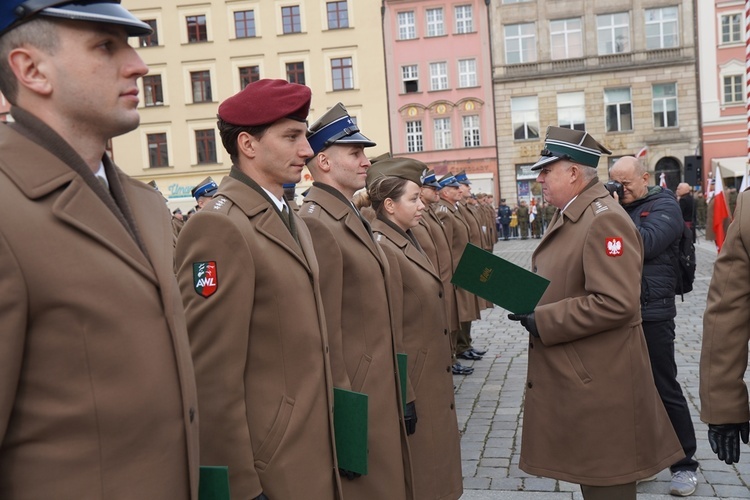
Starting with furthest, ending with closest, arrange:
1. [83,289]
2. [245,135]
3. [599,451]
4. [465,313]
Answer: [465,313] → [599,451] → [245,135] → [83,289]

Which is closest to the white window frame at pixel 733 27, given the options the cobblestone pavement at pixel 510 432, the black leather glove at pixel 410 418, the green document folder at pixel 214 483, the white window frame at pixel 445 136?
the white window frame at pixel 445 136

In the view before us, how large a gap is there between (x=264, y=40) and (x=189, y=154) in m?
7.92

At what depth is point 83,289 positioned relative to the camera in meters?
1.68

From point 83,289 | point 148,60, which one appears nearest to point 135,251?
point 83,289

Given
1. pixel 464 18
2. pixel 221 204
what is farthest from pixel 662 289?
pixel 464 18

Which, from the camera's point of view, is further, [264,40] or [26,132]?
[264,40]

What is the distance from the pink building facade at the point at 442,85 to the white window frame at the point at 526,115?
4.03 ft

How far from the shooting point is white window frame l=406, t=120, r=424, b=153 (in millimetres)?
41375

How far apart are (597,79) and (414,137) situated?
1028cm

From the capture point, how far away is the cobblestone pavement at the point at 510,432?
4859 mm

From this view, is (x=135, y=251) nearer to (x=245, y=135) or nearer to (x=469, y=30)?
(x=245, y=135)

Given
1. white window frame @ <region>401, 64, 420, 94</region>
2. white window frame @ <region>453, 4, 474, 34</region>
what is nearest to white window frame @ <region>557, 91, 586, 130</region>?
white window frame @ <region>453, 4, 474, 34</region>

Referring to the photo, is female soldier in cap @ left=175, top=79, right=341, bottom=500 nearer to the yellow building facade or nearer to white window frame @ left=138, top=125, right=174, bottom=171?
the yellow building facade

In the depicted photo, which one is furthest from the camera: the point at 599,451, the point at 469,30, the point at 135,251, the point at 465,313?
A: the point at 469,30
